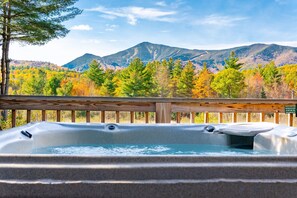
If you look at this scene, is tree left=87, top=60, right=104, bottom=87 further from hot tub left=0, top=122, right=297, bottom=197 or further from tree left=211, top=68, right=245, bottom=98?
hot tub left=0, top=122, right=297, bottom=197

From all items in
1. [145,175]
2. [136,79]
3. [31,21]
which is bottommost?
[145,175]

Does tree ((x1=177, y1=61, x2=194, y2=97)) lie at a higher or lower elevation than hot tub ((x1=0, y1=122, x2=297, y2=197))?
higher

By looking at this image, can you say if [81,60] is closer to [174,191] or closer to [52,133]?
[52,133]

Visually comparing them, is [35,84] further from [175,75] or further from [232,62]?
[232,62]

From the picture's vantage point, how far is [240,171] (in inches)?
56.8

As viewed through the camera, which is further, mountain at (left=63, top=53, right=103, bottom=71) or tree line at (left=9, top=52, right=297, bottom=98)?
mountain at (left=63, top=53, right=103, bottom=71)

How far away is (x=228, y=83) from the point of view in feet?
60.7

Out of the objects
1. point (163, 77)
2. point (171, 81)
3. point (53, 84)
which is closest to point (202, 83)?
point (171, 81)

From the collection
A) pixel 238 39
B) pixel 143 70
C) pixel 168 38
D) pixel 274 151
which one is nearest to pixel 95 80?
pixel 143 70

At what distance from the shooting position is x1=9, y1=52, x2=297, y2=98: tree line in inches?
656

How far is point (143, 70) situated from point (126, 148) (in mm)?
16868

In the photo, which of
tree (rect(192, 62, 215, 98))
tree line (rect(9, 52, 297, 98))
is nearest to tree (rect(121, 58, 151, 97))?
tree line (rect(9, 52, 297, 98))

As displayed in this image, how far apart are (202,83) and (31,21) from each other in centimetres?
1325

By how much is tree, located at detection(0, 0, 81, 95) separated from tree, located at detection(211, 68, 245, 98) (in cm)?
1214
